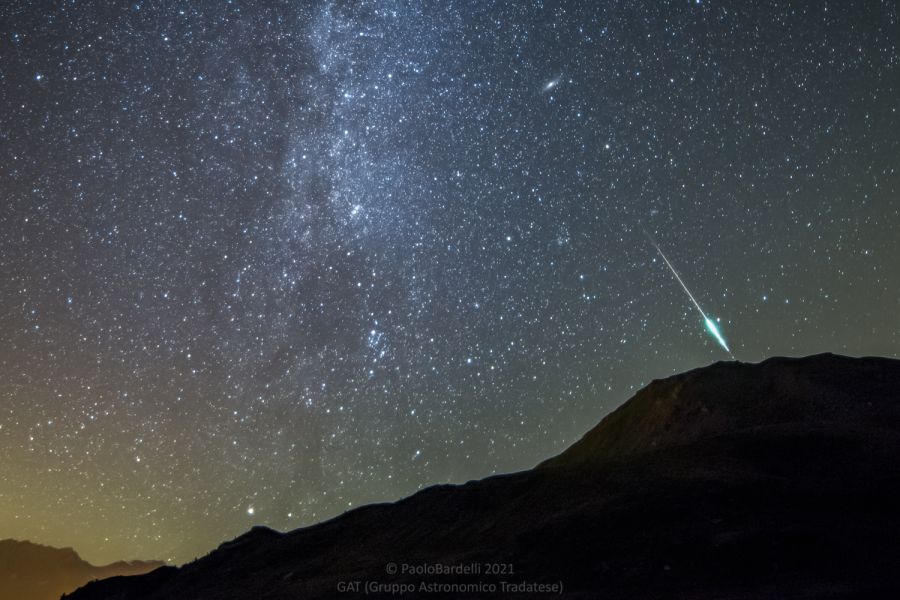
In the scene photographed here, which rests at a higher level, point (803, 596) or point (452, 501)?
point (452, 501)

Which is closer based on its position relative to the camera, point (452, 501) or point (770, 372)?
point (452, 501)

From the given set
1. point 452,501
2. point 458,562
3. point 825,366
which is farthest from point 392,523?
point 825,366

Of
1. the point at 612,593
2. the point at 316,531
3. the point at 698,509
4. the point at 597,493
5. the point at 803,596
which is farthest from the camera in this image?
the point at 316,531

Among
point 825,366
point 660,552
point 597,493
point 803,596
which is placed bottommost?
point 803,596

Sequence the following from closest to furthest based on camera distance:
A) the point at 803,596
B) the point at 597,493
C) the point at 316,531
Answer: the point at 803,596 → the point at 597,493 → the point at 316,531

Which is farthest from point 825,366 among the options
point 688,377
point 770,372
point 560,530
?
point 560,530

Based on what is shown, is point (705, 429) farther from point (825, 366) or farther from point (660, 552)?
point (660, 552)

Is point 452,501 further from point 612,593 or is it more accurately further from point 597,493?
point 612,593
